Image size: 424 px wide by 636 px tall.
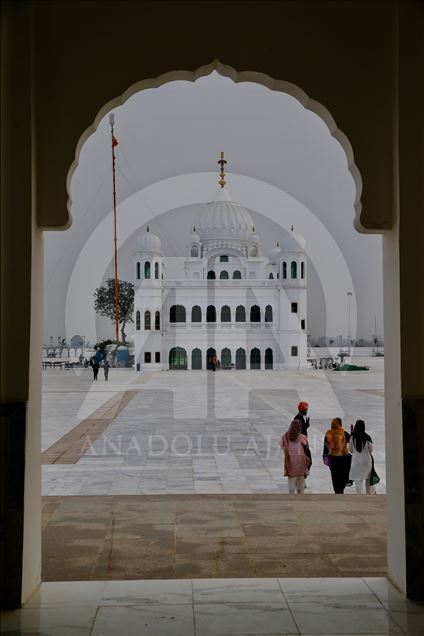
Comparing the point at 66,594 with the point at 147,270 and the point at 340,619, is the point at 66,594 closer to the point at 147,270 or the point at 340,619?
the point at 340,619

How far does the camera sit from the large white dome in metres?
52.7

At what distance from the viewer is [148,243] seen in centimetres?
4641

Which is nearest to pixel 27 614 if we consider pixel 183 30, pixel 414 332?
pixel 414 332

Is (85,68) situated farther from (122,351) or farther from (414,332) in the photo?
(122,351)

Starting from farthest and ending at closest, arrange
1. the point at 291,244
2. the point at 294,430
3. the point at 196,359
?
the point at 291,244
the point at 196,359
the point at 294,430

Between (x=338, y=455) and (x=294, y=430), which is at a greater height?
(x=294, y=430)

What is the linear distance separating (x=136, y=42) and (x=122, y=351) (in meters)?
49.2

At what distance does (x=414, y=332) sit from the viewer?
3.60 m

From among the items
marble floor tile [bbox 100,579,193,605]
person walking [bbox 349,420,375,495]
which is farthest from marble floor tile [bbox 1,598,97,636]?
person walking [bbox 349,420,375,495]

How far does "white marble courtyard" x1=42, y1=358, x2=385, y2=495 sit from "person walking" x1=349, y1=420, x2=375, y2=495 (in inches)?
42.5

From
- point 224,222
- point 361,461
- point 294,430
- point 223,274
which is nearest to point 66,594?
point 294,430

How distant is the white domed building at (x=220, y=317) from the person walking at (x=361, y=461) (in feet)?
122

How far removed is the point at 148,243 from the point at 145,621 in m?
43.8

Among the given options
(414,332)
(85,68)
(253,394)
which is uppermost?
(85,68)
